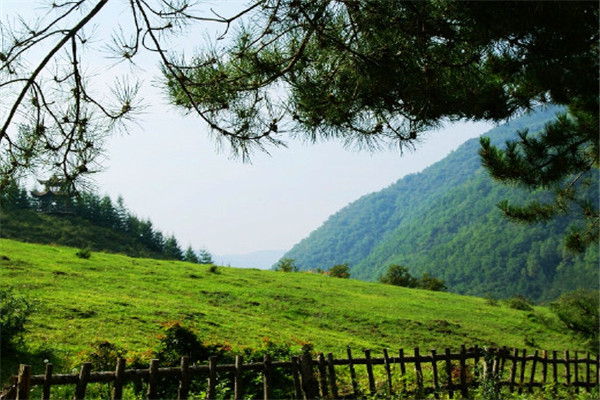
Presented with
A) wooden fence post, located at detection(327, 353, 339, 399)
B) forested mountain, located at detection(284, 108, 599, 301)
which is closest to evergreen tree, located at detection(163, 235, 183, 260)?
forested mountain, located at detection(284, 108, 599, 301)

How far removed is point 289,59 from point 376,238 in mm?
167720

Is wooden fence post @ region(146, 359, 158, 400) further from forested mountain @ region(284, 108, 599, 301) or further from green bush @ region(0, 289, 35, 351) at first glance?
forested mountain @ region(284, 108, 599, 301)

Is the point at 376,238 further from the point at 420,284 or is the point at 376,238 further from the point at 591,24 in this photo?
the point at 591,24

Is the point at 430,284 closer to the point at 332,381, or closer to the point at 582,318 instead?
the point at 582,318

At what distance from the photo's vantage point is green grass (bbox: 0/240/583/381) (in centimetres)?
1302

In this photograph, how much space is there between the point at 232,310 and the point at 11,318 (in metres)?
9.39

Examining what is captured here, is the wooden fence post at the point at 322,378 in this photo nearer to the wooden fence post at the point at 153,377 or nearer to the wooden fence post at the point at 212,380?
the wooden fence post at the point at 212,380

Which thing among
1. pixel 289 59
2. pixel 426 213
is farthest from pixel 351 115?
pixel 426 213

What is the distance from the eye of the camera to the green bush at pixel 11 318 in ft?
31.8

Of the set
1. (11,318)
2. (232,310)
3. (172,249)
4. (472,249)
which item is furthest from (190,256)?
(472,249)

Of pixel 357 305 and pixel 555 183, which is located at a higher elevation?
pixel 555 183

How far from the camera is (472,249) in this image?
4254 inches

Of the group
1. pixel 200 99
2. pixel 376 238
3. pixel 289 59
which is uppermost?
pixel 376 238

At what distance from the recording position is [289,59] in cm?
455
